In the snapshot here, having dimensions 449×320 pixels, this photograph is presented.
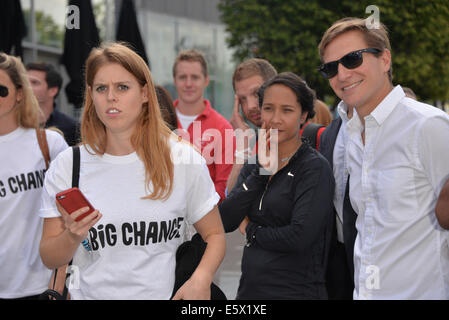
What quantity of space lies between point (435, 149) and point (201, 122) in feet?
9.22

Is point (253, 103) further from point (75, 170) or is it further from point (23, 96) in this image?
point (75, 170)

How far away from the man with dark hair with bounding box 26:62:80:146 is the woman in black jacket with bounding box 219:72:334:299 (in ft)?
7.74

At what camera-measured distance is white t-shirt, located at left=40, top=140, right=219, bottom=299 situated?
2.39m

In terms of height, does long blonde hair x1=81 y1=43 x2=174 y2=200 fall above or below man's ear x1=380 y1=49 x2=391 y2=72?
below

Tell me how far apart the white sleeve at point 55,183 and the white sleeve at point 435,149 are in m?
1.61

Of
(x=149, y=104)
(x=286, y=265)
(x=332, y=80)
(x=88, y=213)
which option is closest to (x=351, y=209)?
(x=286, y=265)

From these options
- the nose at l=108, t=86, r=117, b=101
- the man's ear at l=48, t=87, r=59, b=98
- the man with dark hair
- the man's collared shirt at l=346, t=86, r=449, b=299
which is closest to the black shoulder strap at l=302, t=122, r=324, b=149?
the man's collared shirt at l=346, t=86, r=449, b=299

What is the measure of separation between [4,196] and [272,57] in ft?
49.2

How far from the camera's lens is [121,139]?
2.58 m

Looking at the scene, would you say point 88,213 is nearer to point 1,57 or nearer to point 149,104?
point 149,104

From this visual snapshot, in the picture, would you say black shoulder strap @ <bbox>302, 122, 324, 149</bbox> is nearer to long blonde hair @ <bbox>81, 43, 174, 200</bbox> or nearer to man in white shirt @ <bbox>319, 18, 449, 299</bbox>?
man in white shirt @ <bbox>319, 18, 449, 299</bbox>

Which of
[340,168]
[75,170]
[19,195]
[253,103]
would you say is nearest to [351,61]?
[340,168]

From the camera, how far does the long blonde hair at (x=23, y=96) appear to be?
3625 millimetres

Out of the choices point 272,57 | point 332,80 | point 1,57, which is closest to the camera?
point 332,80
